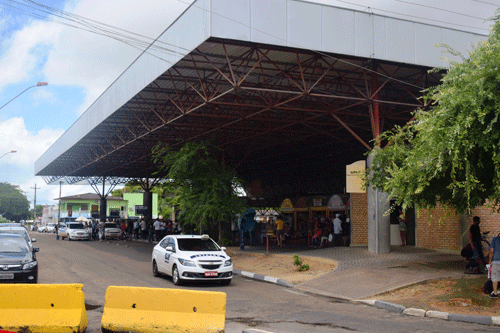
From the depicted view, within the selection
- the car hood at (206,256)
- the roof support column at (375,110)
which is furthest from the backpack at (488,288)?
the roof support column at (375,110)

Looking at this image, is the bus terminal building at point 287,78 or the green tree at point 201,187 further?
the green tree at point 201,187

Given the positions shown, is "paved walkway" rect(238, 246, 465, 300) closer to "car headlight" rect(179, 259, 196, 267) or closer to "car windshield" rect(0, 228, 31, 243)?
"car headlight" rect(179, 259, 196, 267)

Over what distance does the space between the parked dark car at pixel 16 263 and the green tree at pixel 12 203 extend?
163 meters

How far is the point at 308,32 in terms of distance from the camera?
19578 millimetres

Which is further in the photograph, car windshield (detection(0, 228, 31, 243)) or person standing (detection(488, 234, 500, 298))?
car windshield (detection(0, 228, 31, 243))

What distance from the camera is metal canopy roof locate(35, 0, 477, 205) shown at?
69.6 feet

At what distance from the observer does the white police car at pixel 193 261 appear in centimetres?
1549

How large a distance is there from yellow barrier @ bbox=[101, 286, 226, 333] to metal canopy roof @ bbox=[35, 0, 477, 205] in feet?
38.3

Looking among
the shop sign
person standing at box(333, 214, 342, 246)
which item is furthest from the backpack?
the shop sign

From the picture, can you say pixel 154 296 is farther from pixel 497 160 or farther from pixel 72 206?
pixel 72 206

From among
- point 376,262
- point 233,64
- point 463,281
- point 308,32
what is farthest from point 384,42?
point 463,281

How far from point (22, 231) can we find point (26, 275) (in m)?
3.05

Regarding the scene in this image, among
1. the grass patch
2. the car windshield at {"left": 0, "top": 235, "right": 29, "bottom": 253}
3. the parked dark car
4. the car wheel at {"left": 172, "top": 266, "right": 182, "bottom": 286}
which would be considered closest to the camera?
the grass patch

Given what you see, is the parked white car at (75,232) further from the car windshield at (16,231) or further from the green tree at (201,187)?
the car windshield at (16,231)
